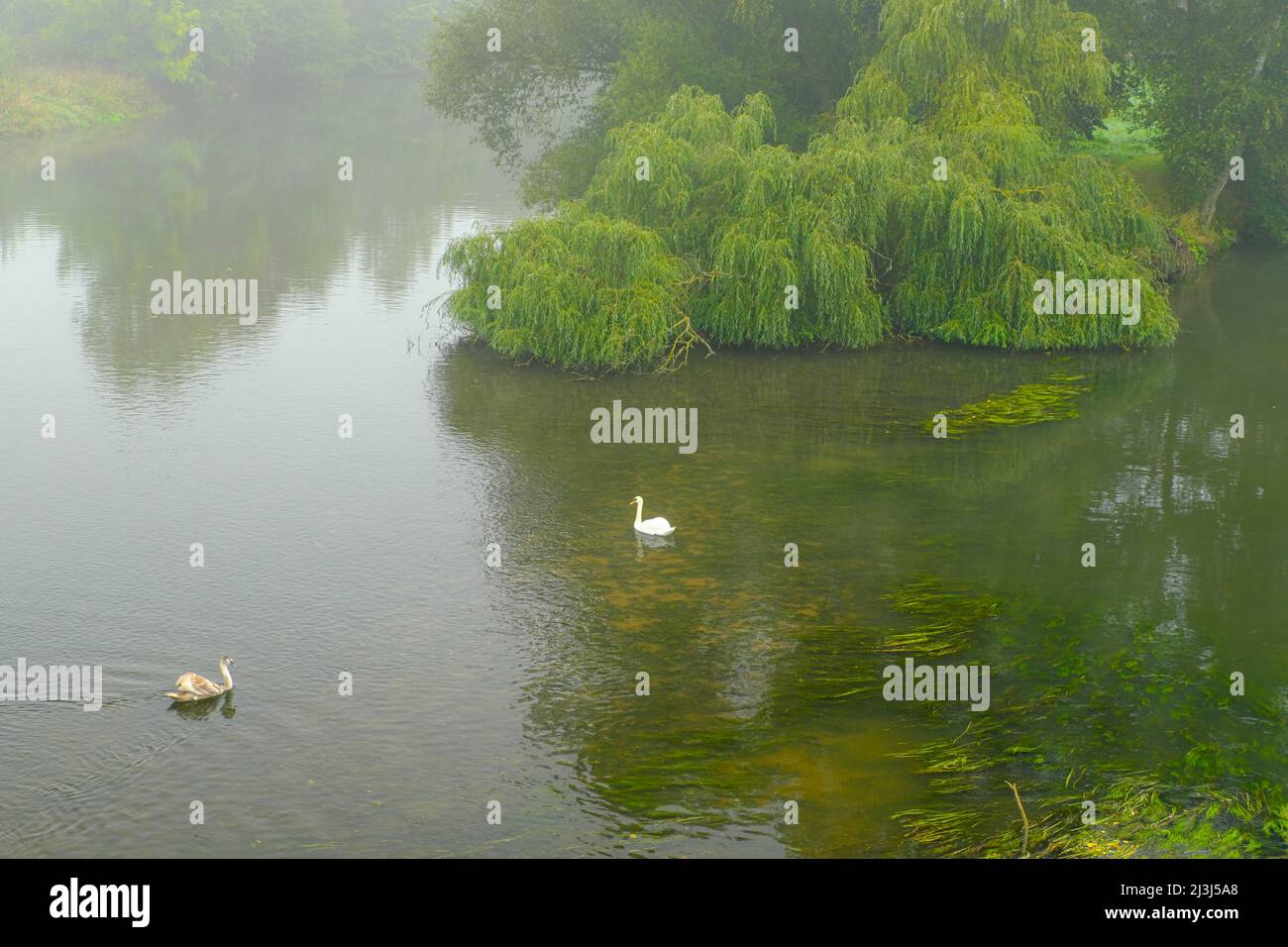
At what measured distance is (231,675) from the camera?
18203 millimetres

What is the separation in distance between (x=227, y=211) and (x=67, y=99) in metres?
40.1

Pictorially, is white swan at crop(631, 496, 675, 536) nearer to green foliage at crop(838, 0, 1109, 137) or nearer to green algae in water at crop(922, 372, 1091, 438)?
green algae in water at crop(922, 372, 1091, 438)

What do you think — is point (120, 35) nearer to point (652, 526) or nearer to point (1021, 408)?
point (1021, 408)

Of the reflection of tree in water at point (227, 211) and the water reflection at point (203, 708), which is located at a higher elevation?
the reflection of tree in water at point (227, 211)

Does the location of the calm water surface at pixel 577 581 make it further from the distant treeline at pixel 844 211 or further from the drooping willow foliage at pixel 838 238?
the distant treeline at pixel 844 211

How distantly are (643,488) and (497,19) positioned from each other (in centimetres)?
3181

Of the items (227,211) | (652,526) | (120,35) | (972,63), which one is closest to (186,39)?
(120,35)

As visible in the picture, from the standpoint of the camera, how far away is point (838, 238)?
3441 centimetres

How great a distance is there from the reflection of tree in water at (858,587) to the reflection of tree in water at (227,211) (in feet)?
32.5

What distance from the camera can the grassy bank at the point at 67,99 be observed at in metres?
82.7

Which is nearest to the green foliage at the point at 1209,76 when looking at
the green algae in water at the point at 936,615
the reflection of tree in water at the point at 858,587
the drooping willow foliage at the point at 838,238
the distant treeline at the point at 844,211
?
the distant treeline at the point at 844,211

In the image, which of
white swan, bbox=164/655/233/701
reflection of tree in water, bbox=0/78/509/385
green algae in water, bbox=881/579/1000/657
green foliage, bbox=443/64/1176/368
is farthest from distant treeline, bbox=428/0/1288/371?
white swan, bbox=164/655/233/701

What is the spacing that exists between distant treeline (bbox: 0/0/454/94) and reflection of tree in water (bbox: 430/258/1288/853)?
63816 mm
